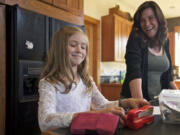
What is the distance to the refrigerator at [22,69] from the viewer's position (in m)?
1.41

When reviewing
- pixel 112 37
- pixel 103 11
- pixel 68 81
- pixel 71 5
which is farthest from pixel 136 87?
pixel 103 11

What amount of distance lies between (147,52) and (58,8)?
120 centimetres

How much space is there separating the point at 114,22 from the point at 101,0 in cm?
50

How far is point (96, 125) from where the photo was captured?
45 centimetres

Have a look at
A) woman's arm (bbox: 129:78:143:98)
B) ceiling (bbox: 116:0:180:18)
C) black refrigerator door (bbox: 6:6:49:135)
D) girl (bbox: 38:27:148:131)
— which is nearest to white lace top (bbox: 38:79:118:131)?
girl (bbox: 38:27:148:131)

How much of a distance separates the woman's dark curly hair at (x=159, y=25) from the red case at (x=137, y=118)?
0.54 m

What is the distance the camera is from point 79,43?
908 mm

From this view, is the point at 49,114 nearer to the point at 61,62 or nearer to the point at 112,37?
the point at 61,62

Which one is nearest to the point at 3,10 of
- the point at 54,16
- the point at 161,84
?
the point at 54,16

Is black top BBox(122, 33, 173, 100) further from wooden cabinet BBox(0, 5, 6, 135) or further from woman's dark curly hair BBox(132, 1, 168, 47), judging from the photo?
wooden cabinet BBox(0, 5, 6, 135)

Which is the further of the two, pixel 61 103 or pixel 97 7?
pixel 97 7

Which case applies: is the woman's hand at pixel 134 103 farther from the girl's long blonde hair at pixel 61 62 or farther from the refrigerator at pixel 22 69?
the refrigerator at pixel 22 69

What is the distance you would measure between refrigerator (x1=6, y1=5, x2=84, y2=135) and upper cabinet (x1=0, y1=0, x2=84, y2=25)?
81 millimetres

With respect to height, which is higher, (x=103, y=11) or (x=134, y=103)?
(x=103, y=11)
